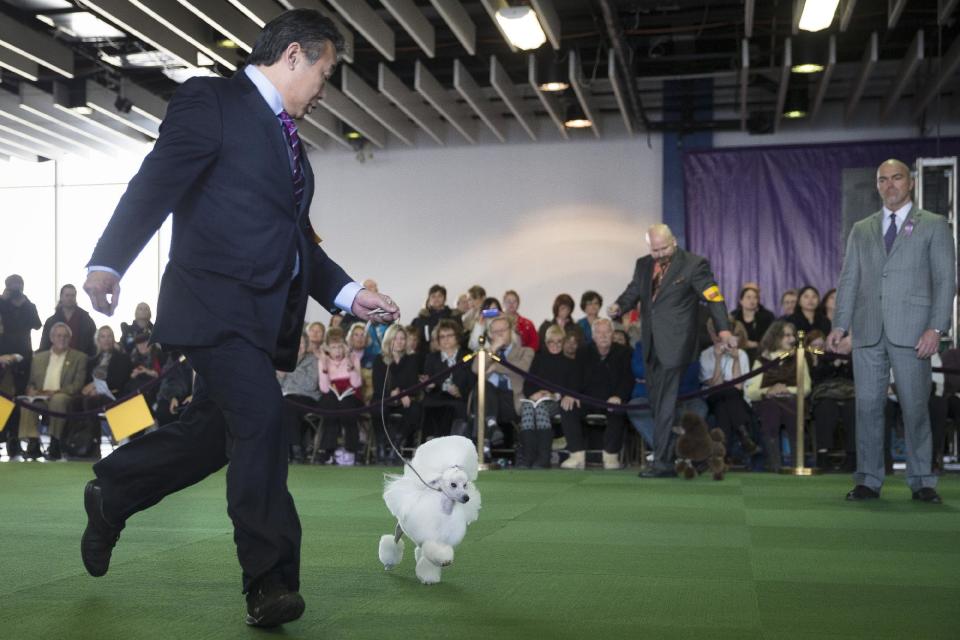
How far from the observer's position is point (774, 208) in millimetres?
14820

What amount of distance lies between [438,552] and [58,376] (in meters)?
8.77

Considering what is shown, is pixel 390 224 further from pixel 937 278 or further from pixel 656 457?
pixel 937 278

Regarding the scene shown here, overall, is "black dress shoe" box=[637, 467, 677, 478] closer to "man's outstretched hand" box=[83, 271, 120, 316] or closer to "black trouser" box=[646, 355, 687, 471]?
"black trouser" box=[646, 355, 687, 471]

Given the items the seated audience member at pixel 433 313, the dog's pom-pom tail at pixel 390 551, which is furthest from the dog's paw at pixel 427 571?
A: the seated audience member at pixel 433 313

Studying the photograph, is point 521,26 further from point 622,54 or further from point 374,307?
point 374,307

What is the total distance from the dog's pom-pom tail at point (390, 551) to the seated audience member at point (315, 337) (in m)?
6.78

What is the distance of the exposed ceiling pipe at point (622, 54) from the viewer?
33.8 ft

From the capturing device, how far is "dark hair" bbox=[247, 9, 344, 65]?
293cm

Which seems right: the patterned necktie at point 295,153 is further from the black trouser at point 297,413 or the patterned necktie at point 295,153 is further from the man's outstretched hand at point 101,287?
the black trouser at point 297,413

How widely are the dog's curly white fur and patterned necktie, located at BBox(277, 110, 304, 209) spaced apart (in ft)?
3.05

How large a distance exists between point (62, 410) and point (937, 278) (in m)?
8.21

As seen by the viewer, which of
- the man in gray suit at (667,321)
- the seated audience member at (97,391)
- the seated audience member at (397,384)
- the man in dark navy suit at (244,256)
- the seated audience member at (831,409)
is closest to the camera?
the man in dark navy suit at (244,256)

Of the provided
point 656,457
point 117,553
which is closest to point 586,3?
point 656,457

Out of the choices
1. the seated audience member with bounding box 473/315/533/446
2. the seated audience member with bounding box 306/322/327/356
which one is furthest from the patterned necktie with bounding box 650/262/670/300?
the seated audience member with bounding box 306/322/327/356
